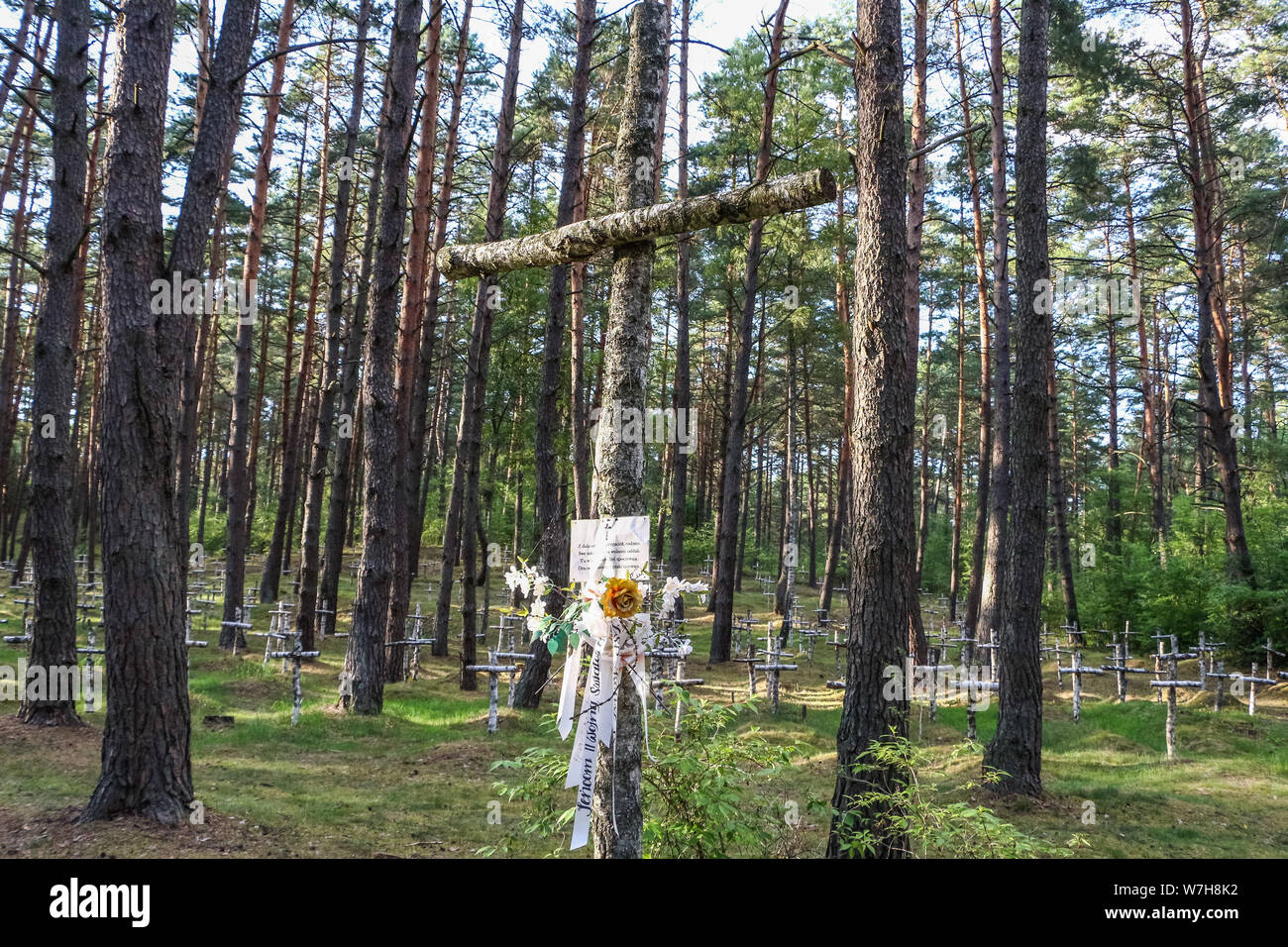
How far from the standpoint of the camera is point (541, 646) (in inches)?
428

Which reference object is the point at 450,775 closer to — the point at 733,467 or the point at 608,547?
the point at 608,547

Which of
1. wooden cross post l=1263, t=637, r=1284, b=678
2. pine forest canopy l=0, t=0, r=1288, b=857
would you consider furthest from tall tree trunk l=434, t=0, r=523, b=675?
wooden cross post l=1263, t=637, r=1284, b=678

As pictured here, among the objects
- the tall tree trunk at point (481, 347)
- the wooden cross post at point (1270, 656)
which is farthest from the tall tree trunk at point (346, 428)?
the wooden cross post at point (1270, 656)

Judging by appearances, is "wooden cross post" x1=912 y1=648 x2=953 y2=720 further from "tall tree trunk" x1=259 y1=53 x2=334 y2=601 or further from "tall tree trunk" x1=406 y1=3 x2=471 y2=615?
"tall tree trunk" x1=259 y1=53 x2=334 y2=601

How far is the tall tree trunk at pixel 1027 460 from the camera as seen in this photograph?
740 cm

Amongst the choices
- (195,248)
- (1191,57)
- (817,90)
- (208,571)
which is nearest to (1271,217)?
(1191,57)

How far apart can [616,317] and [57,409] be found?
278 inches

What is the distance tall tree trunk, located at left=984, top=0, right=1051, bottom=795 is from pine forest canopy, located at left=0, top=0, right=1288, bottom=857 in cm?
4

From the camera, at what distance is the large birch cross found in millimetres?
3482

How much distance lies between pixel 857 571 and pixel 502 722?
616 centimetres

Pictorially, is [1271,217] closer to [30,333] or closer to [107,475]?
[107,475]

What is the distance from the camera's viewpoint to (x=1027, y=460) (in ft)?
24.6

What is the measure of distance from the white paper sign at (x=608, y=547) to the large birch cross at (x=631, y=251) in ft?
0.36

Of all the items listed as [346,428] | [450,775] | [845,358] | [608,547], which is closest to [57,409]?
[346,428]
